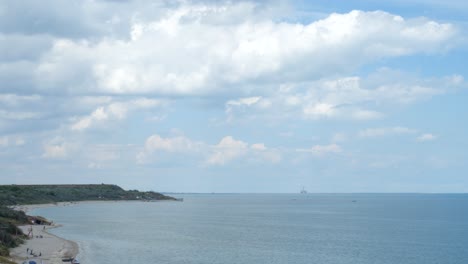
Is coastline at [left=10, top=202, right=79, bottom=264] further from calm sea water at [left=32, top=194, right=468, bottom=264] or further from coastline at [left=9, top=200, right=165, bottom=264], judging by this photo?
calm sea water at [left=32, top=194, right=468, bottom=264]

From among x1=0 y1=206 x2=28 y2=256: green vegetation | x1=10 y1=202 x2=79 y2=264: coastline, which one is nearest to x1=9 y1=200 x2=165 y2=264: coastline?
x1=10 y1=202 x2=79 y2=264: coastline

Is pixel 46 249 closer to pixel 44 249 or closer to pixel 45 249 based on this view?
pixel 45 249

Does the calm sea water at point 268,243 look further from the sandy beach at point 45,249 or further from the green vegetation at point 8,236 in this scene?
the green vegetation at point 8,236

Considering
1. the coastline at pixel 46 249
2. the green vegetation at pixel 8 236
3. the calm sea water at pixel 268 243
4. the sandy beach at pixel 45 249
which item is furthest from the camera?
the calm sea water at pixel 268 243

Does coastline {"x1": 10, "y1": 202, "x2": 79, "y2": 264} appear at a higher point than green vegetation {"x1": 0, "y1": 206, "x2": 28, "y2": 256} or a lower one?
lower

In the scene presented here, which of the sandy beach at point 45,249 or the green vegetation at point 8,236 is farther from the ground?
the green vegetation at point 8,236

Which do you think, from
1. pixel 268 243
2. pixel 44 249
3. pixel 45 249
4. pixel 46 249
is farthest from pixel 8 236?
pixel 268 243

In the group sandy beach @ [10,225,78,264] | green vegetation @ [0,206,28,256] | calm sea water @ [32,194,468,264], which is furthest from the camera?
calm sea water @ [32,194,468,264]

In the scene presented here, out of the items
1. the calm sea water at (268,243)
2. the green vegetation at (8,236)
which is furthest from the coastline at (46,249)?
the calm sea water at (268,243)

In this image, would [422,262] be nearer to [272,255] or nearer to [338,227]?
[272,255]

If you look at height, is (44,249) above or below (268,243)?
below

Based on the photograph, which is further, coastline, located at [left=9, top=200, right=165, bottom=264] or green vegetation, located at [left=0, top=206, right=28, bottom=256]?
green vegetation, located at [left=0, top=206, right=28, bottom=256]

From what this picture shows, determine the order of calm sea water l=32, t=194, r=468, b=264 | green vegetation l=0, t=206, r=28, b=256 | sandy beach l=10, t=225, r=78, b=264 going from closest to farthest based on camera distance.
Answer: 1. sandy beach l=10, t=225, r=78, b=264
2. green vegetation l=0, t=206, r=28, b=256
3. calm sea water l=32, t=194, r=468, b=264

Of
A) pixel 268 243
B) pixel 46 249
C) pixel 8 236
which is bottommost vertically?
pixel 46 249
